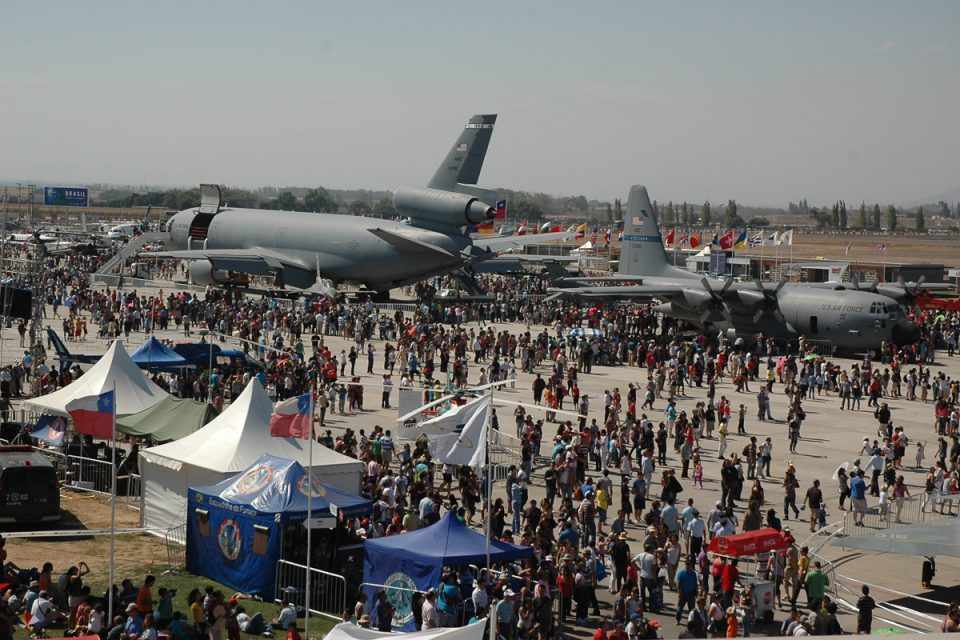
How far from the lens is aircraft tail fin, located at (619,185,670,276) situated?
5506 centimetres

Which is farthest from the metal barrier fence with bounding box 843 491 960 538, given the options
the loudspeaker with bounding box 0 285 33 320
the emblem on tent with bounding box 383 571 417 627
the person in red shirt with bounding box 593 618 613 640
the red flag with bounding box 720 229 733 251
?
the red flag with bounding box 720 229 733 251

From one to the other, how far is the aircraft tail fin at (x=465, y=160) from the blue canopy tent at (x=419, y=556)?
38.1m

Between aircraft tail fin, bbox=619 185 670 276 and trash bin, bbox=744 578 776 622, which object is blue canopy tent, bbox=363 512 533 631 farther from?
aircraft tail fin, bbox=619 185 670 276

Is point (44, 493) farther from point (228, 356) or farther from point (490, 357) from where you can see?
point (490, 357)

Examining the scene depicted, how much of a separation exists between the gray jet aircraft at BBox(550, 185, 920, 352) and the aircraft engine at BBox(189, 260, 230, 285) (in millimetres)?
16770

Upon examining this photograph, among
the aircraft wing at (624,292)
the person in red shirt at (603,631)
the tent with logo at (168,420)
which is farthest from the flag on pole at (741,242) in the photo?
the person in red shirt at (603,631)

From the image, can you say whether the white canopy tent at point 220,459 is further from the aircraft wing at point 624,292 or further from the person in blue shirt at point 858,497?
the aircraft wing at point 624,292

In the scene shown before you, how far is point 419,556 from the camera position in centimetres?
1698

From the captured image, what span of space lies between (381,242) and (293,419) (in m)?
35.5

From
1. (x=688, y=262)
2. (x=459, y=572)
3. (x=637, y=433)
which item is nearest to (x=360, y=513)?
(x=459, y=572)

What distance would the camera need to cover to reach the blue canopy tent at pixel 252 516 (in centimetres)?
1841

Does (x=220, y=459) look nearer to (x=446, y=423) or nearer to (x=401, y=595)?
(x=446, y=423)

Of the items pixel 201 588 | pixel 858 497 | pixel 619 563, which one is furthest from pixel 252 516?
pixel 858 497

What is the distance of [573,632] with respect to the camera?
57.1ft
